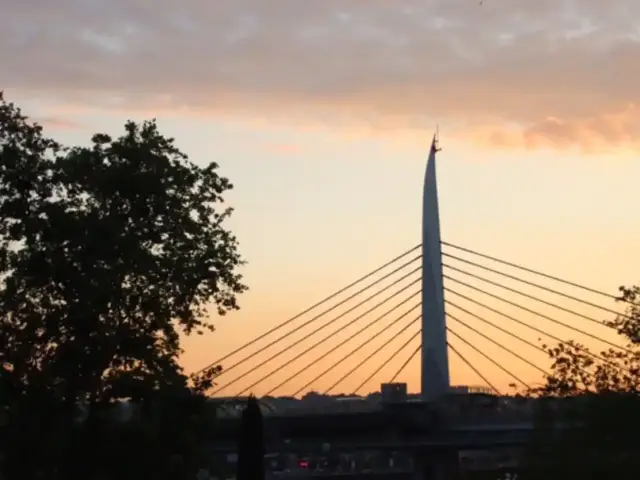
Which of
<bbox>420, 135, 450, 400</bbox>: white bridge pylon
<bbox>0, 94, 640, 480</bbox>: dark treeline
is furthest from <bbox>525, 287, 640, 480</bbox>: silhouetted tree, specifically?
<bbox>420, 135, 450, 400</bbox>: white bridge pylon

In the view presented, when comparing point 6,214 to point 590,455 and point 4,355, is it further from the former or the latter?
point 590,455

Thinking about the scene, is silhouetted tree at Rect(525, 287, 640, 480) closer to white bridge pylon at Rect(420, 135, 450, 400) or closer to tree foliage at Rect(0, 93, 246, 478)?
tree foliage at Rect(0, 93, 246, 478)

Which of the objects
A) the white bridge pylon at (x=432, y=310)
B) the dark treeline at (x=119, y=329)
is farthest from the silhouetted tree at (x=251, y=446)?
the white bridge pylon at (x=432, y=310)

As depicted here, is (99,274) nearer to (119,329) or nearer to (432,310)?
(119,329)

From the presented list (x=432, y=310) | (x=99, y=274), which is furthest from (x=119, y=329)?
(x=432, y=310)

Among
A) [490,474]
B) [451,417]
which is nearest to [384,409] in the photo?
[451,417]

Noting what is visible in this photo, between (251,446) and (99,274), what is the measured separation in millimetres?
6682

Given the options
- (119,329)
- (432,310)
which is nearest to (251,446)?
(119,329)

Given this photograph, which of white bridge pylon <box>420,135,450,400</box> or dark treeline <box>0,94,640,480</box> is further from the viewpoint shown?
white bridge pylon <box>420,135,450,400</box>

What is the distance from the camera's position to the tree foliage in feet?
108

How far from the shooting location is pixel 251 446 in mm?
36344

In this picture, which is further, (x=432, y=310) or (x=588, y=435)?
(x=432, y=310)

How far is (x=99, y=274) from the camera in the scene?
33438 mm

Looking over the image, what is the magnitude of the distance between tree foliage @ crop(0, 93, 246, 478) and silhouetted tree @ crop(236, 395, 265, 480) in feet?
8.39
